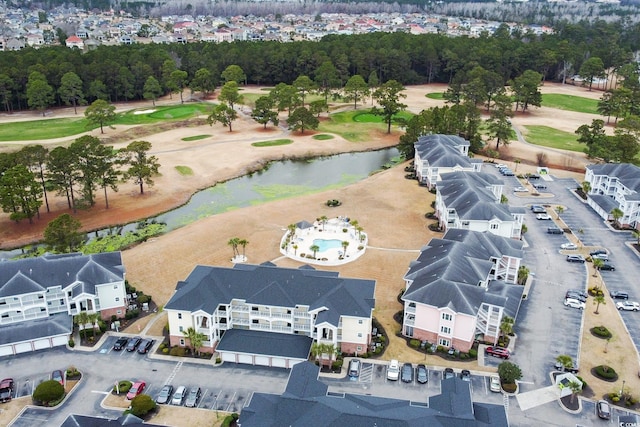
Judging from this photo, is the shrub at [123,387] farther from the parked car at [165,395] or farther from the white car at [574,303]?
the white car at [574,303]

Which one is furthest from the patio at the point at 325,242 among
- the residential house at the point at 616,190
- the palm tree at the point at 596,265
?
the residential house at the point at 616,190

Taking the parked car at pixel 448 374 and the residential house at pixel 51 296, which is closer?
the parked car at pixel 448 374

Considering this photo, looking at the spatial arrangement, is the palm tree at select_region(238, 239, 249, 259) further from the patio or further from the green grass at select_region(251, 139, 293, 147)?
the green grass at select_region(251, 139, 293, 147)

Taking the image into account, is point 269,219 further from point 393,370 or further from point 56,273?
point 393,370

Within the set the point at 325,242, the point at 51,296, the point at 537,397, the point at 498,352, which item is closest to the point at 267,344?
the point at 498,352

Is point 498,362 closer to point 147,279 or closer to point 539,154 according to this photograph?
point 147,279

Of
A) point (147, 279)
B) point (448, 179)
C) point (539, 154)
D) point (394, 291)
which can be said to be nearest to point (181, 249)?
point (147, 279)
